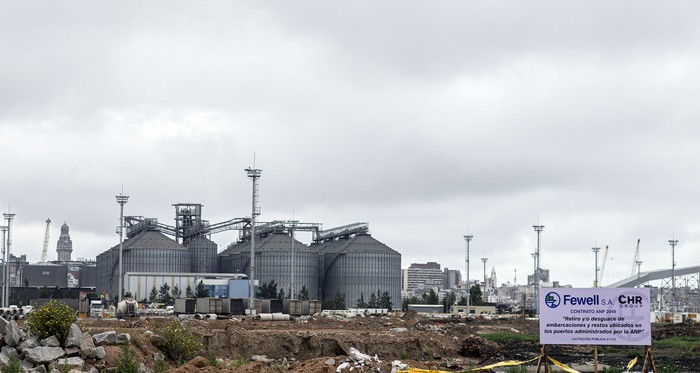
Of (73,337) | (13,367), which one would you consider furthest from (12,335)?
(13,367)

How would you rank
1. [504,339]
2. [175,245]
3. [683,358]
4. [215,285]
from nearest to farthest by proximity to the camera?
[683,358] < [504,339] < [215,285] < [175,245]

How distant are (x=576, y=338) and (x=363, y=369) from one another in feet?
28.0

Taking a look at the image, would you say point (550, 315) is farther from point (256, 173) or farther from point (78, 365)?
point (256, 173)

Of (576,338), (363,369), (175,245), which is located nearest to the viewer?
(576,338)

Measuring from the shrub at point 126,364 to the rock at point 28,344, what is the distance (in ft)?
9.68

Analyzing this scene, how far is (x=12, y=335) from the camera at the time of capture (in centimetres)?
3572

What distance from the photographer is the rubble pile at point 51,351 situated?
34.5m

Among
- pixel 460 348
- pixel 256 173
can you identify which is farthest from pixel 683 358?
pixel 256 173

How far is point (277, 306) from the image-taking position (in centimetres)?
10681

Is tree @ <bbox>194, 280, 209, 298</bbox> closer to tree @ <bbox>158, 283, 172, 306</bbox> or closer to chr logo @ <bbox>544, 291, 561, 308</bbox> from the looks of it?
tree @ <bbox>158, 283, 172, 306</bbox>

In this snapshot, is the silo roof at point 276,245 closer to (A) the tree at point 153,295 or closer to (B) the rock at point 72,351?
(A) the tree at point 153,295

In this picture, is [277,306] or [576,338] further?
[277,306]

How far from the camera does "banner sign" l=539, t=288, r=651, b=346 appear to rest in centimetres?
2488

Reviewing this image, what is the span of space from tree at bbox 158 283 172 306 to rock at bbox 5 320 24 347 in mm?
131351
